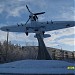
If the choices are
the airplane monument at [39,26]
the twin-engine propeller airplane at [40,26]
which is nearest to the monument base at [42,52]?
the airplane monument at [39,26]

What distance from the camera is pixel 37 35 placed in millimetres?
42562

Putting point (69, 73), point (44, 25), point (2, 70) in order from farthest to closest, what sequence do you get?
point (44, 25) → point (2, 70) → point (69, 73)

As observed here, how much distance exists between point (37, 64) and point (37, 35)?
1270cm

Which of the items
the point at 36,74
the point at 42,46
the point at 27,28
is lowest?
the point at 36,74

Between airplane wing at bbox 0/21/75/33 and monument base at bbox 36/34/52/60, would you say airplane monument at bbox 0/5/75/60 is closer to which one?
airplane wing at bbox 0/21/75/33

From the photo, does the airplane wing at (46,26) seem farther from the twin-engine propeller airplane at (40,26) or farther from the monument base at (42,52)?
the monument base at (42,52)

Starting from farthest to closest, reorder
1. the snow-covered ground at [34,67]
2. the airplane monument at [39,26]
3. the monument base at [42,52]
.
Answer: the airplane monument at [39,26] < the monument base at [42,52] < the snow-covered ground at [34,67]

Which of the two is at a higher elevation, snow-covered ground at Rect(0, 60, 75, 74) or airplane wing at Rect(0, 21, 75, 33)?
airplane wing at Rect(0, 21, 75, 33)

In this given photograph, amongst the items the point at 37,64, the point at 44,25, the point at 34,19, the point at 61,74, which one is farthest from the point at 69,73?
the point at 34,19

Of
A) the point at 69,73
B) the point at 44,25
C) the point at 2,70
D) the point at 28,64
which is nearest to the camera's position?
the point at 69,73

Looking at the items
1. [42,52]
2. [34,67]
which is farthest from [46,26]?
[34,67]

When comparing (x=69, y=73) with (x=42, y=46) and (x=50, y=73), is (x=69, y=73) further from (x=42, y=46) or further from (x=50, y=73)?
(x=42, y=46)

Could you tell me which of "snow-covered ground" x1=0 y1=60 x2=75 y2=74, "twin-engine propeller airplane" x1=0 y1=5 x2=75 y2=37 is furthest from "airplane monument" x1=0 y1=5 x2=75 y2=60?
"snow-covered ground" x1=0 y1=60 x2=75 y2=74

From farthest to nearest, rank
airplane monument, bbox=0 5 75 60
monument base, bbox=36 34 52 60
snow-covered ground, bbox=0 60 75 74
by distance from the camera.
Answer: airplane monument, bbox=0 5 75 60 → monument base, bbox=36 34 52 60 → snow-covered ground, bbox=0 60 75 74
